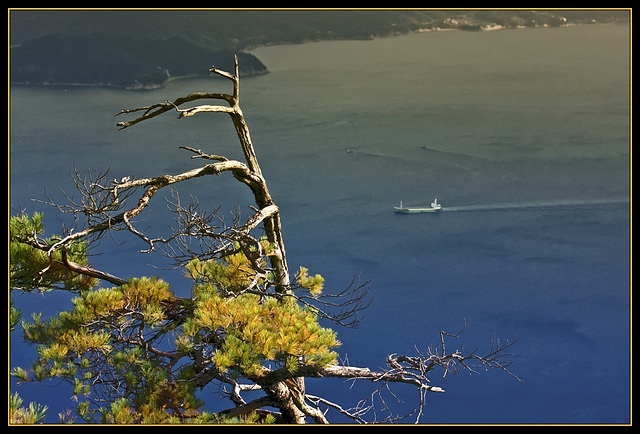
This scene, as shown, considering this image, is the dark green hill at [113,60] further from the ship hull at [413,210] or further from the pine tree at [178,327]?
the pine tree at [178,327]

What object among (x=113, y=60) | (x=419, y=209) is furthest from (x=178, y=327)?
(x=113, y=60)

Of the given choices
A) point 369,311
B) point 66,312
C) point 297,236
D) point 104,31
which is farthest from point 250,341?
point 104,31

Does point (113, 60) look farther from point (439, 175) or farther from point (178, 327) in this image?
point (178, 327)

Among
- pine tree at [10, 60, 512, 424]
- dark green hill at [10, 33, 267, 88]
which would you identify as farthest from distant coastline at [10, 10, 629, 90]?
pine tree at [10, 60, 512, 424]

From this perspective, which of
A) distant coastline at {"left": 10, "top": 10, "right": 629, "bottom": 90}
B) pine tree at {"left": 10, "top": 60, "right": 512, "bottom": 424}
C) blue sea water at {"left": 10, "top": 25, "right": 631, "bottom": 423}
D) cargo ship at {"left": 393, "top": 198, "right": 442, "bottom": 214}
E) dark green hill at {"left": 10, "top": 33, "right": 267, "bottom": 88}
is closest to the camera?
pine tree at {"left": 10, "top": 60, "right": 512, "bottom": 424}

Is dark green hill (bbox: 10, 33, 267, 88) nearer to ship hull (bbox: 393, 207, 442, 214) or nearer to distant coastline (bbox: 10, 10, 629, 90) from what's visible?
distant coastline (bbox: 10, 10, 629, 90)

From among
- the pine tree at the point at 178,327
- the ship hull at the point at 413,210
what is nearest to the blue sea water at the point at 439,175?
the ship hull at the point at 413,210

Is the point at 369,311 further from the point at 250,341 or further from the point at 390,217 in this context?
the point at 250,341
